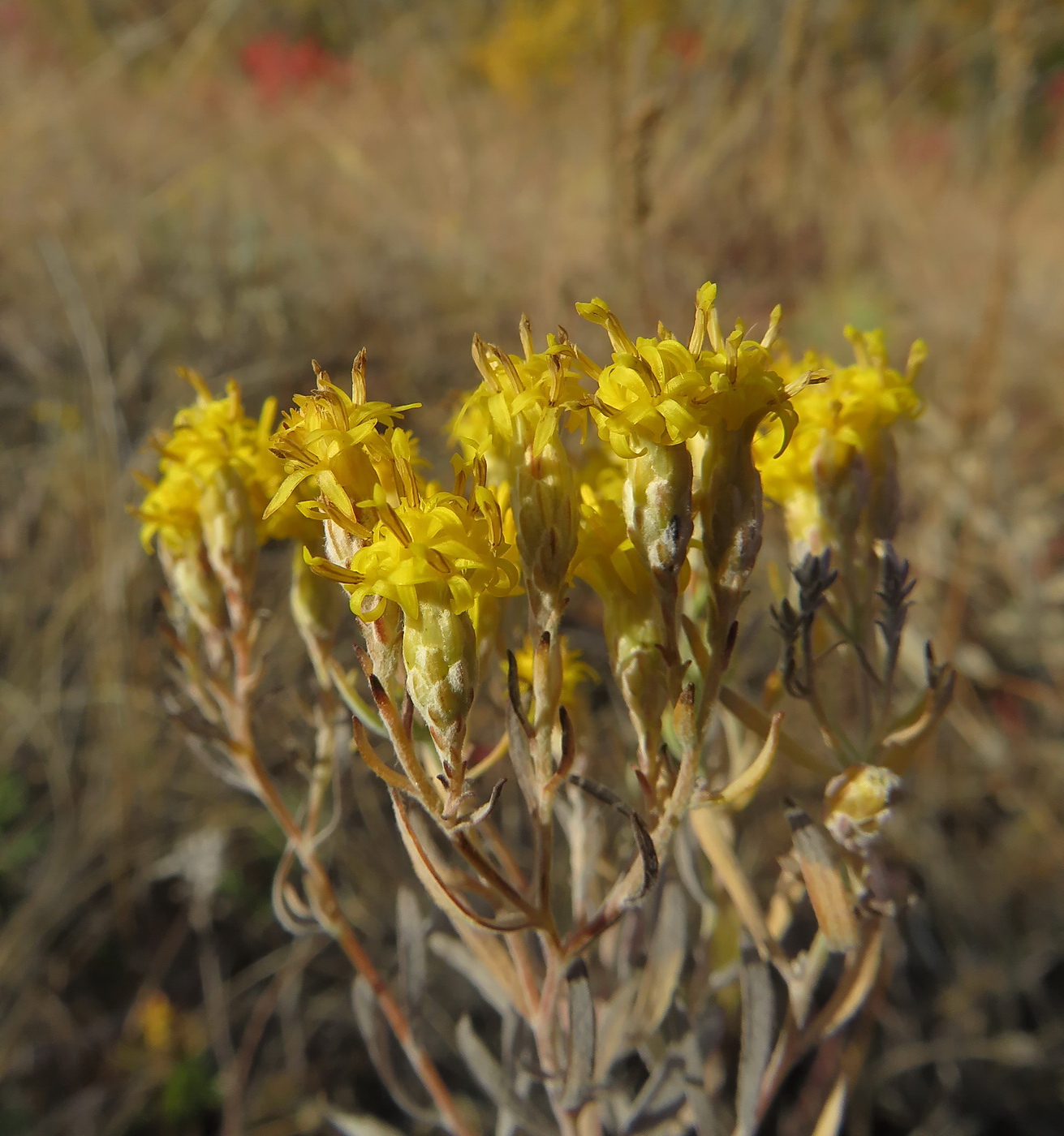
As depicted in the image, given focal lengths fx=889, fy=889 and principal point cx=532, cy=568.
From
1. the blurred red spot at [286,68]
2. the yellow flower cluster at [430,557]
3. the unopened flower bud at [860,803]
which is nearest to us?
the yellow flower cluster at [430,557]

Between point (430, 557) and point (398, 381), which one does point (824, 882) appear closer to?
point (430, 557)

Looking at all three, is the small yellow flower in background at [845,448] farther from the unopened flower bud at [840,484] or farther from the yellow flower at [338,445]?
the yellow flower at [338,445]

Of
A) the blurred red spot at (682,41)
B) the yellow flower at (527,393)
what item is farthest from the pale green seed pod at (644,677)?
the blurred red spot at (682,41)

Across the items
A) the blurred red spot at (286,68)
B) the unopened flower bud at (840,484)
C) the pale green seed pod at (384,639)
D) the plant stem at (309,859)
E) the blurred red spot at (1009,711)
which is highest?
the blurred red spot at (286,68)

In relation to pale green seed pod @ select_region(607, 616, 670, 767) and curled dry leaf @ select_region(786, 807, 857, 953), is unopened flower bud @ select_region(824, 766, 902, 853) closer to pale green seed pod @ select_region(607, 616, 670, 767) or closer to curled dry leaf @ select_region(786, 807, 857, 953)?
curled dry leaf @ select_region(786, 807, 857, 953)

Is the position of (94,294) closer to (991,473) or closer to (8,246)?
(8,246)
